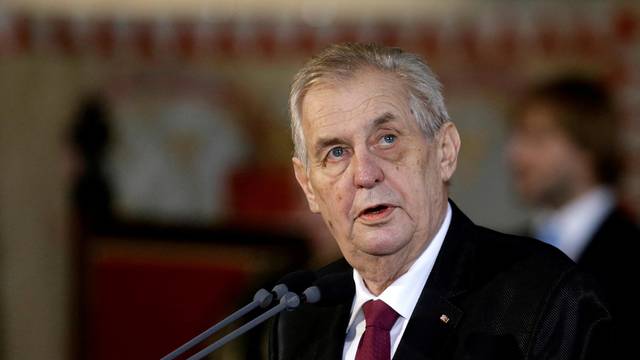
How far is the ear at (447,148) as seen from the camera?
239 cm

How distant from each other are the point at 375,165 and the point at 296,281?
0.82 ft

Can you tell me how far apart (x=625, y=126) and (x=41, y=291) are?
113 inches

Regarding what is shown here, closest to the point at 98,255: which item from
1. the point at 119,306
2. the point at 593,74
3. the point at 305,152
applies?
the point at 119,306

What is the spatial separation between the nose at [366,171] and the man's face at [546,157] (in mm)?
2221

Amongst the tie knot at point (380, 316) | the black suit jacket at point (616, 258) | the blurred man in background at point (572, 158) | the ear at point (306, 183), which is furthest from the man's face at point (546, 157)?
the tie knot at point (380, 316)

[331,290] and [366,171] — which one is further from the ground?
[366,171]

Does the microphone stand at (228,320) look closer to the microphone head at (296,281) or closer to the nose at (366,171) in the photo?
the microphone head at (296,281)

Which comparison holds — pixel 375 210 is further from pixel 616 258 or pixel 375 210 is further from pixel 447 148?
pixel 616 258

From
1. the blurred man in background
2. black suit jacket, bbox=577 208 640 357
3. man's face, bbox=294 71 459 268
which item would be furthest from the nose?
the blurred man in background

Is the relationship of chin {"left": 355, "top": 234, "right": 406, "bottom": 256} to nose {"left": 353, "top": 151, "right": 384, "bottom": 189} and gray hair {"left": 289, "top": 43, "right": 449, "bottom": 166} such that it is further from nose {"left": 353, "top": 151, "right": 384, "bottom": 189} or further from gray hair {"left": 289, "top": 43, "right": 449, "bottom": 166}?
gray hair {"left": 289, "top": 43, "right": 449, "bottom": 166}

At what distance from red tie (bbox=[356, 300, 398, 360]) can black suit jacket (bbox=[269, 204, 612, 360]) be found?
0.05 meters

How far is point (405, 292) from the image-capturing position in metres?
2.38

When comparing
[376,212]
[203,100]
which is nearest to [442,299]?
[376,212]

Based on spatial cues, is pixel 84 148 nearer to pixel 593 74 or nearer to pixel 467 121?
pixel 467 121
